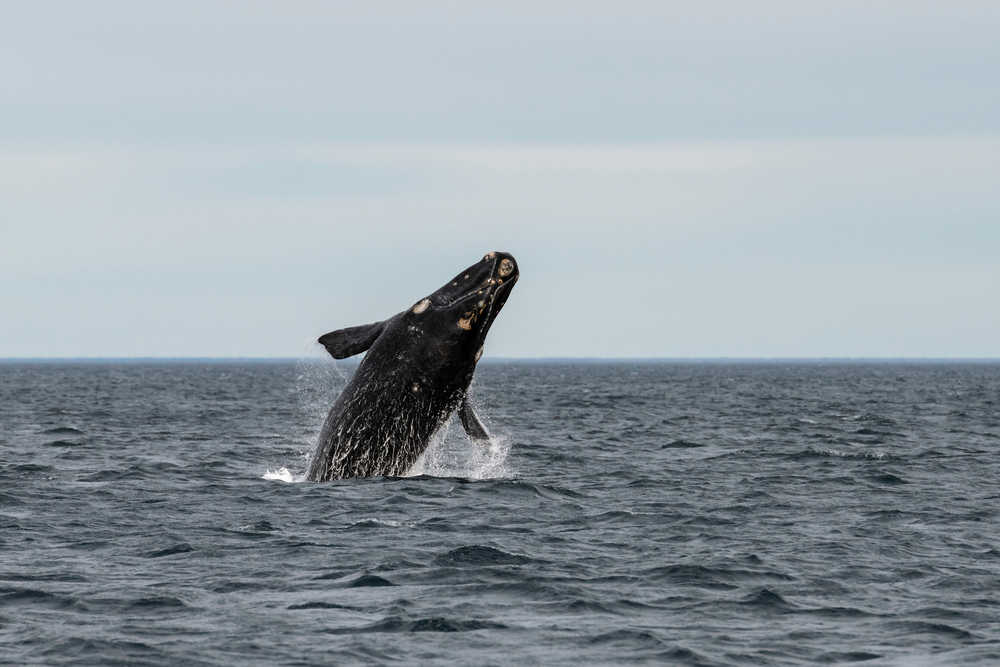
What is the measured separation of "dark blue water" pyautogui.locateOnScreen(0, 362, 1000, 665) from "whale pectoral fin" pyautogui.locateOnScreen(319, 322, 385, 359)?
1.97 meters

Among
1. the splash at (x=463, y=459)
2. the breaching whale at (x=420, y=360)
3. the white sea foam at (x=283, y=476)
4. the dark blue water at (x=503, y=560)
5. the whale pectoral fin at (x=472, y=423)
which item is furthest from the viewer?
the white sea foam at (x=283, y=476)

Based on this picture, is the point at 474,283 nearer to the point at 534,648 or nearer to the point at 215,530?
the point at 215,530

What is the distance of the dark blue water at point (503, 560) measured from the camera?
A: 11570 mm

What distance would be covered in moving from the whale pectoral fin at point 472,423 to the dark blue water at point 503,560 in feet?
3.39

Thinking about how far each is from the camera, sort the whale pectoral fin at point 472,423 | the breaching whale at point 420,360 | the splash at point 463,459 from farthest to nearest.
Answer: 1. the splash at point 463,459
2. the whale pectoral fin at point 472,423
3. the breaching whale at point 420,360

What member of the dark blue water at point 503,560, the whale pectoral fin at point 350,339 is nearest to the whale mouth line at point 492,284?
the whale pectoral fin at point 350,339

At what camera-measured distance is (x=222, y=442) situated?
111 feet

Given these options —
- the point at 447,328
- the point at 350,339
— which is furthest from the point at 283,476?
the point at 447,328

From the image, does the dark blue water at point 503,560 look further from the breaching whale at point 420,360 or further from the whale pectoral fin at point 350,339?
the whale pectoral fin at point 350,339

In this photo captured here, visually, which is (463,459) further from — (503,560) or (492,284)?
(503,560)

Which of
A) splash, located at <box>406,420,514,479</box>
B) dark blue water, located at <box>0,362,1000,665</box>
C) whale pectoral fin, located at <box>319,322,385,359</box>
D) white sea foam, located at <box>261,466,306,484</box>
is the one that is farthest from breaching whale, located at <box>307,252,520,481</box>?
white sea foam, located at <box>261,466,306,484</box>

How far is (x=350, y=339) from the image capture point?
18.7 metres

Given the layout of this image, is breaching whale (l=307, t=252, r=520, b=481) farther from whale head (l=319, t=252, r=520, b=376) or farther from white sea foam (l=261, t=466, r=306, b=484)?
white sea foam (l=261, t=466, r=306, b=484)

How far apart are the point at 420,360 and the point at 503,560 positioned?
4265mm
